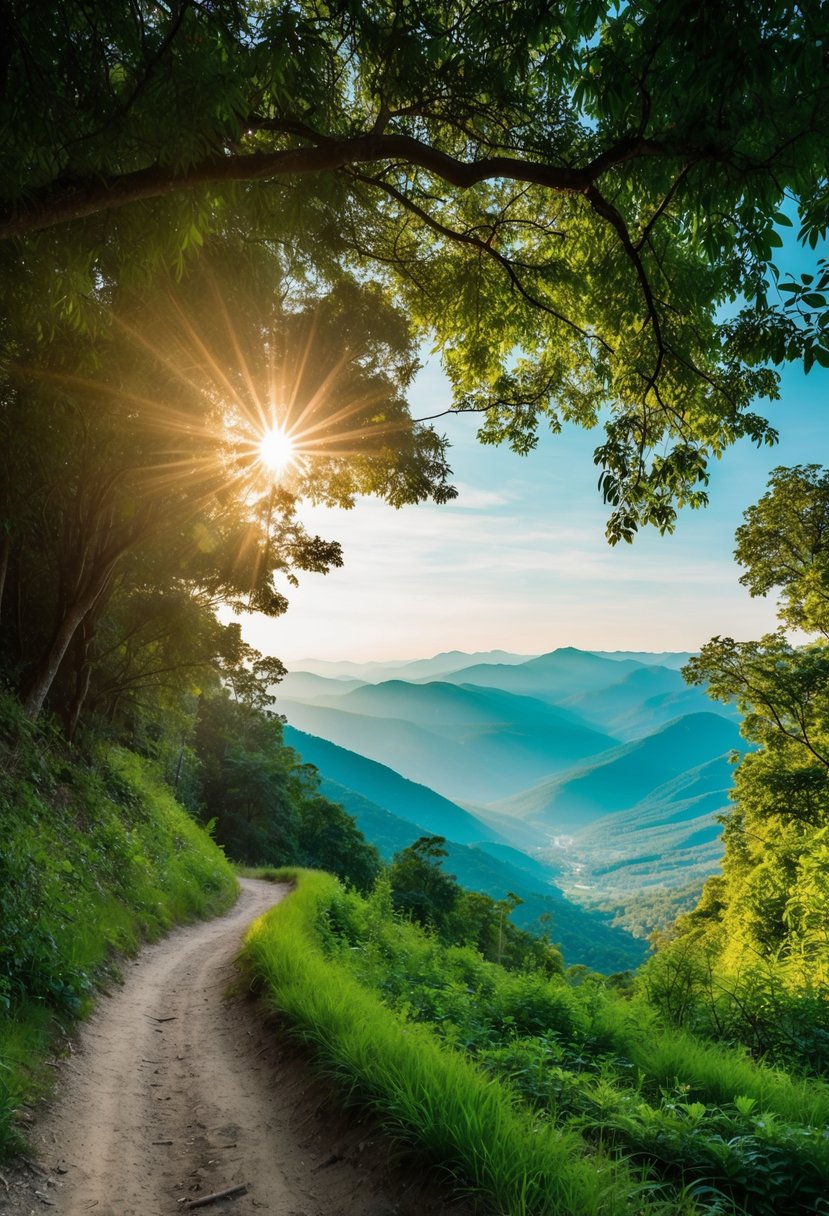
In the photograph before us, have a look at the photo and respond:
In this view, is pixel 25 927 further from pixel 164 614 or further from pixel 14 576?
pixel 164 614

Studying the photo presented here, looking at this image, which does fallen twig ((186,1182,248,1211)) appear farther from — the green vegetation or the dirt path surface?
the green vegetation

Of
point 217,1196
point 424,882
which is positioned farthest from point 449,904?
point 217,1196

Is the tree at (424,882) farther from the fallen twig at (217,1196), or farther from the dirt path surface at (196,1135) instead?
the fallen twig at (217,1196)

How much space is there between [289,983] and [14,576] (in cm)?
1278

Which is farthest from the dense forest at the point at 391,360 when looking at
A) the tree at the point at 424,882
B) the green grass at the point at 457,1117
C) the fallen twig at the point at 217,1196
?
the tree at the point at 424,882

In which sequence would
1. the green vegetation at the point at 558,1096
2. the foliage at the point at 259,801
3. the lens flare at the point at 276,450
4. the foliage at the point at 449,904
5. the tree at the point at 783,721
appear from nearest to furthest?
1. the green vegetation at the point at 558,1096
2. the lens flare at the point at 276,450
3. the tree at the point at 783,721
4. the foliage at the point at 449,904
5. the foliage at the point at 259,801

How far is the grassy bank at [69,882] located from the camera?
5.56 meters

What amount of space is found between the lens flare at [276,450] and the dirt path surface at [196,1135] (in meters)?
8.65

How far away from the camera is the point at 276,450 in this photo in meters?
12.2

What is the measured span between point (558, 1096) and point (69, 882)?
7.63m

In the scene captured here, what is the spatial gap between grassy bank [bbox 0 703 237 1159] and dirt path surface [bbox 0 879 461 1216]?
36 centimetres

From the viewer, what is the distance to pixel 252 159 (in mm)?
3551

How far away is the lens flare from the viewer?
11562mm

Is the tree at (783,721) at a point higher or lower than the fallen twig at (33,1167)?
higher
